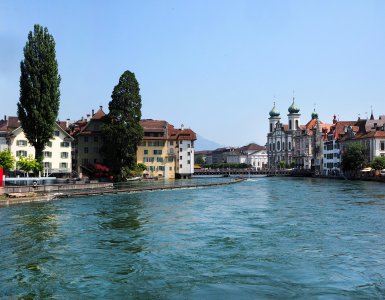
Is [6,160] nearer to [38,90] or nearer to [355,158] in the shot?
[38,90]

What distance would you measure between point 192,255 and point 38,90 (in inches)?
1874

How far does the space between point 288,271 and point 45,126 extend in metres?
50.6

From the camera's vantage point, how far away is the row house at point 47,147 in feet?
286

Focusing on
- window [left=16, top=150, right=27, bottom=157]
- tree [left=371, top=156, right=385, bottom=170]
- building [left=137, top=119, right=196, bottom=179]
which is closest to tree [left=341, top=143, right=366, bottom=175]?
tree [left=371, top=156, right=385, bottom=170]

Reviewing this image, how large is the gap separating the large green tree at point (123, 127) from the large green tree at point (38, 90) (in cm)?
2451

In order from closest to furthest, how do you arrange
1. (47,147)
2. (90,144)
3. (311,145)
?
(47,147) → (90,144) → (311,145)

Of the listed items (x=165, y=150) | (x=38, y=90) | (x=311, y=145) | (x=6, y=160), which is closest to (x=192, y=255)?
(x=38, y=90)

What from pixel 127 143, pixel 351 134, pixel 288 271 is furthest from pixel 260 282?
pixel 351 134

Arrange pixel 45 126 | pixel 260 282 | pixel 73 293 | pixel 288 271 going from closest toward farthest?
pixel 73 293
pixel 260 282
pixel 288 271
pixel 45 126

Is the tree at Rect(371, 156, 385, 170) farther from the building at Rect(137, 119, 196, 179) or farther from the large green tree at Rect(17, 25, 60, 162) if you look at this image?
the large green tree at Rect(17, 25, 60, 162)

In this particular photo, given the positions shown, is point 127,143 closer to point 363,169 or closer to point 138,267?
point 363,169

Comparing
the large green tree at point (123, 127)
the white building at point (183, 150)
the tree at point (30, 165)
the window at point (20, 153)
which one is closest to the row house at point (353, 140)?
the white building at point (183, 150)

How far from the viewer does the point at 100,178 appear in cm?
9169

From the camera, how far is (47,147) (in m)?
89.3
